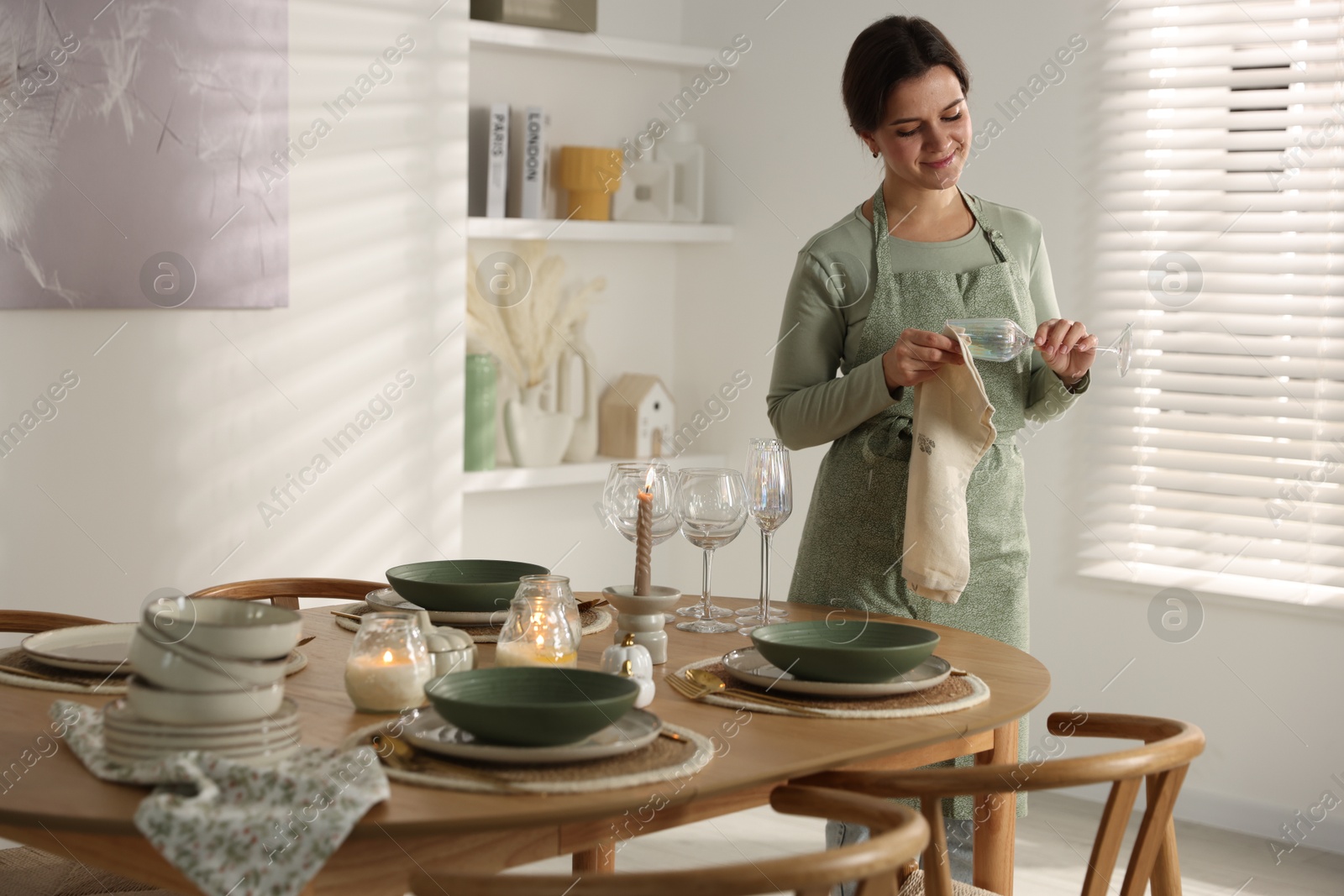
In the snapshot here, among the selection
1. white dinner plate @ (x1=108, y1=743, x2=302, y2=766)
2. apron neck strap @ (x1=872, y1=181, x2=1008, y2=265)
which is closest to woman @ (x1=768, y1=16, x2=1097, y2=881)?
apron neck strap @ (x1=872, y1=181, x2=1008, y2=265)

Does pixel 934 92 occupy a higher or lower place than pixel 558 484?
higher

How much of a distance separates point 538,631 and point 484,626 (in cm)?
35

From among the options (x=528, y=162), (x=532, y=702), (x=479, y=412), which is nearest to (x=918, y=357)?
(x=532, y=702)

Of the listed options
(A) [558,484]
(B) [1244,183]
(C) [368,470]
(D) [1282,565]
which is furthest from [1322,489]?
(C) [368,470]

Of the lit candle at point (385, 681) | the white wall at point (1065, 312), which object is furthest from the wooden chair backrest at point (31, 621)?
the white wall at point (1065, 312)

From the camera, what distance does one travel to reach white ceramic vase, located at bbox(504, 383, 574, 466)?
3.90 m

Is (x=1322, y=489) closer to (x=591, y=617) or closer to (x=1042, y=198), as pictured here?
(x=1042, y=198)

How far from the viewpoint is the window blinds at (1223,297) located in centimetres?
327

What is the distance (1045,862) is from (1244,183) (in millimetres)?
1661

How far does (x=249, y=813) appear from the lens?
1.20 m

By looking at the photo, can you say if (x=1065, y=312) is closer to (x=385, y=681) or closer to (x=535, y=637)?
(x=535, y=637)

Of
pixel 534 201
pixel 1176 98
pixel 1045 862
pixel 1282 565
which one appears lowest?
pixel 1045 862

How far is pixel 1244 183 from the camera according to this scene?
337 cm

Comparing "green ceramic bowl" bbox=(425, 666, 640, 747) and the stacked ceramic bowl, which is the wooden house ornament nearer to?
"green ceramic bowl" bbox=(425, 666, 640, 747)
